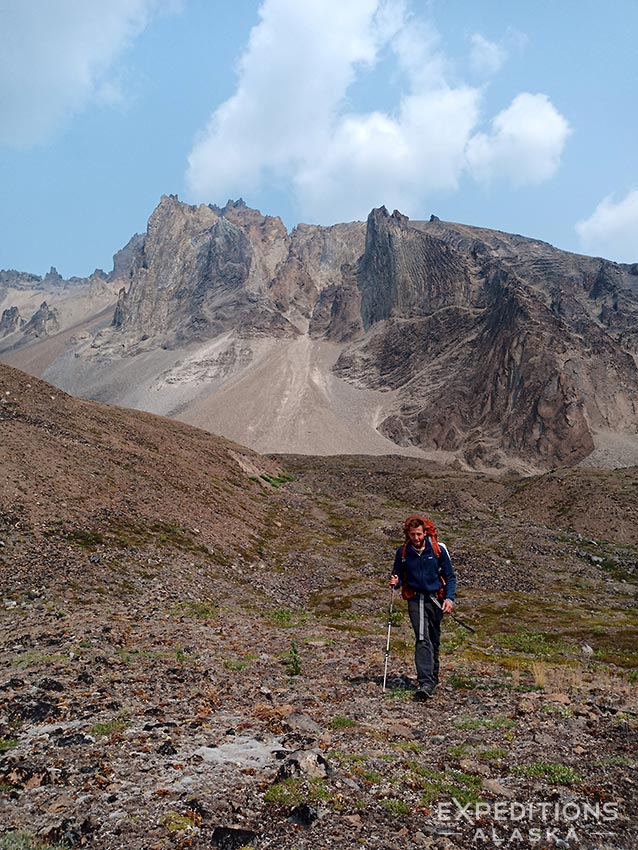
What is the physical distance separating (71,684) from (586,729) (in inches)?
351

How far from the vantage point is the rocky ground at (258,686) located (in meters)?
5.85

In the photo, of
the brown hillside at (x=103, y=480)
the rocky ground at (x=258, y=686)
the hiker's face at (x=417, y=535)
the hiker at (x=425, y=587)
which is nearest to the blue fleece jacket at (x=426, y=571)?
the hiker at (x=425, y=587)

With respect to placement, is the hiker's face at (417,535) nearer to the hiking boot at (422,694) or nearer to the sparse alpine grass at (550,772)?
→ the hiking boot at (422,694)

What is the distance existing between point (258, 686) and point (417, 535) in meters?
4.50

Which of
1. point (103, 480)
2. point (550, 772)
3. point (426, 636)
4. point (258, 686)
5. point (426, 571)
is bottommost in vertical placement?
point (258, 686)

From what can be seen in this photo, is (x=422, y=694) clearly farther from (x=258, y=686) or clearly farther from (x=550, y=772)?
(x=550, y=772)

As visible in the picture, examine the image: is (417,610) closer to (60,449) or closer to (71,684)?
Answer: (71,684)

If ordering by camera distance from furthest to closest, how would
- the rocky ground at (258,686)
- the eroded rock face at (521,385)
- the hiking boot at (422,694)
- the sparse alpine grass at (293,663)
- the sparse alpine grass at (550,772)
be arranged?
the eroded rock face at (521,385) < the sparse alpine grass at (293,663) < the hiking boot at (422,694) < the sparse alpine grass at (550,772) < the rocky ground at (258,686)

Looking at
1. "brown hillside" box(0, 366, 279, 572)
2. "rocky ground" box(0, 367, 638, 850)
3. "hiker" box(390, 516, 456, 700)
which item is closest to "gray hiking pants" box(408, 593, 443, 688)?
"hiker" box(390, 516, 456, 700)

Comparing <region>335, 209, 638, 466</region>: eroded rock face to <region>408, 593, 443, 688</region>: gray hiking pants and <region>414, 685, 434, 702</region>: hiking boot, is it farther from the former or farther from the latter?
<region>414, 685, 434, 702</region>: hiking boot

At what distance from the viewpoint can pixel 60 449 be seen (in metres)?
31.1

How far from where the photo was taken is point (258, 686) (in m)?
11.2

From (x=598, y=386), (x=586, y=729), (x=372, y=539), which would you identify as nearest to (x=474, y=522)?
(x=372, y=539)

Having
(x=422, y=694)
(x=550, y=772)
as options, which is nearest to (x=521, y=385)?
(x=422, y=694)
